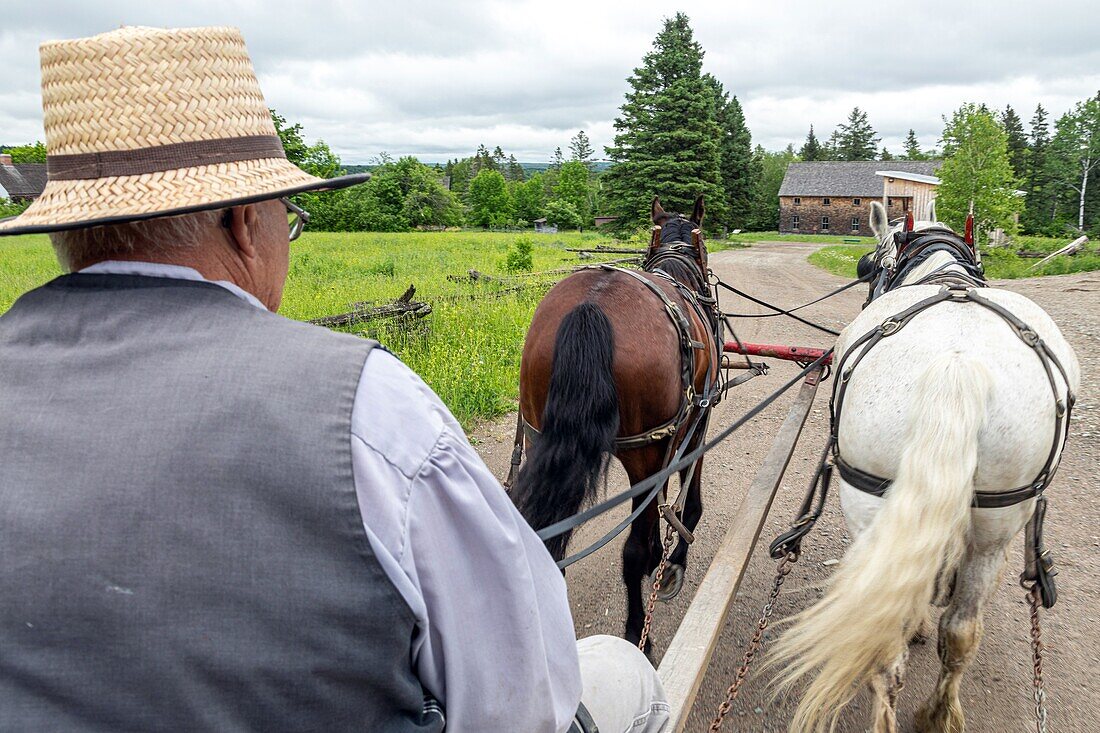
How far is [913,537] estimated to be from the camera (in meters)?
2.11

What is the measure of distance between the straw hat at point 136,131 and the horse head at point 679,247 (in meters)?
3.47

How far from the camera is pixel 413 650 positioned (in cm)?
98

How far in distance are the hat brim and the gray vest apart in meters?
0.18

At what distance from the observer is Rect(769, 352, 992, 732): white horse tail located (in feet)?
6.86

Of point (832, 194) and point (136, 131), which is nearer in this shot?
point (136, 131)

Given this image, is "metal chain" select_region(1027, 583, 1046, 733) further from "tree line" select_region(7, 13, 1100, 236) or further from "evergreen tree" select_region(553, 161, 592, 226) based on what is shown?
"evergreen tree" select_region(553, 161, 592, 226)

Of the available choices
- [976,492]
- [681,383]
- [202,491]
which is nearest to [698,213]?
[681,383]

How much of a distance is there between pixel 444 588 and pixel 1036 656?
2678 millimetres

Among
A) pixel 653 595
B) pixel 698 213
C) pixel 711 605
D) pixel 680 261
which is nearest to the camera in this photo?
pixel 711 605

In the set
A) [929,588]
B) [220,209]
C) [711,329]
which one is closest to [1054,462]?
[929,588]

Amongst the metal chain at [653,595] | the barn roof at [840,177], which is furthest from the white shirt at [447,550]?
the barn roof at [840,177]

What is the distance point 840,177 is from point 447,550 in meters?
66.1

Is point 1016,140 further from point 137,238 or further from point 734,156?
point 137,238

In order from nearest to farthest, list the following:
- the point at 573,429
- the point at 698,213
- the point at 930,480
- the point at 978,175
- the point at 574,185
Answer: the point at 930,480, the point at 573,429, the point at 698,213, the point at 978,175, the point at 574,185
